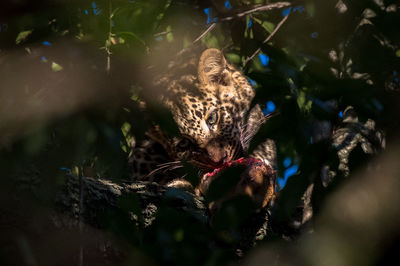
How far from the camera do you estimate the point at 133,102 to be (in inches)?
62.7

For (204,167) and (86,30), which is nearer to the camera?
(86,30)

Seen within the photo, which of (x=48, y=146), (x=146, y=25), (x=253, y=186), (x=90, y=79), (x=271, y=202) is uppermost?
(x=146, y=25)

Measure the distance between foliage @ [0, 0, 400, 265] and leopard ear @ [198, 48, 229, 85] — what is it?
228 centimetres

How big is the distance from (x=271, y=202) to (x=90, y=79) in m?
1.30

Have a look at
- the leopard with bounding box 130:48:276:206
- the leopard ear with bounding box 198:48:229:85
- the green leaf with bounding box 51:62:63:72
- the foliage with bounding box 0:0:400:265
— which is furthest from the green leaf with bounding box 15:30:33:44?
the leopard ear with bounding box 198:48:229:85

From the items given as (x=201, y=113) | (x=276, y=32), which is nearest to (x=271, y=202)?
(x=276, y=32)

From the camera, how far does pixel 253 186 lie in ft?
7.04

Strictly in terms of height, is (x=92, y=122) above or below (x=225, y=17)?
below

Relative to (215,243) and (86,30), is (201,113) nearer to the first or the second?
(86,30)

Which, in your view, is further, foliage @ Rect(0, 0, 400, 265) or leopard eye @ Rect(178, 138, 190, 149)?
leopard eye @ Rect(178, 138, 190, 149)

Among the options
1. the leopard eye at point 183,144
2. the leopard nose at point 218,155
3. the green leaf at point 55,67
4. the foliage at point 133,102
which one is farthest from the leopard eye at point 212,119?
the green leaf at point 55,67

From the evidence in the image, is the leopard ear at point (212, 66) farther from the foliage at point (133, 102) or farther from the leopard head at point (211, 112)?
the foliage at point (133, 102)

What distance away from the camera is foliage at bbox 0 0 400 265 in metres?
1.31

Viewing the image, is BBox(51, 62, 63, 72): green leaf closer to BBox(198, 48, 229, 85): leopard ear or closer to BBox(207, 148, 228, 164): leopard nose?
BBox(207, 148, 228, 164): leopard nose
